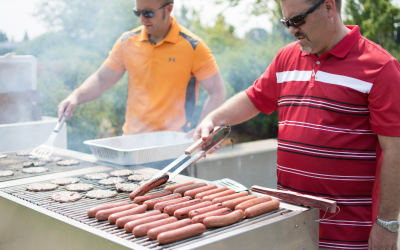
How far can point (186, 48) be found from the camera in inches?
156

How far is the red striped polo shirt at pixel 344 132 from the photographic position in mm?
2080

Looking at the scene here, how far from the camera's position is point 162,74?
3916 mm

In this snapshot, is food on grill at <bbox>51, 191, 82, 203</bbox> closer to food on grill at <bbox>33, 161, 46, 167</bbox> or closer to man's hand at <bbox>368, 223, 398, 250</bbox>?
food on grill at <bbox>33, 161, 46, 167</bbox>

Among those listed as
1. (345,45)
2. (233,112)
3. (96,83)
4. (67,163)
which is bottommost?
(67,163)

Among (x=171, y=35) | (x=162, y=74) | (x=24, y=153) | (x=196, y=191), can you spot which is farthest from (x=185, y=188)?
(x=171, y=35)

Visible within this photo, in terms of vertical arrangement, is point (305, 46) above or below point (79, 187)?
above

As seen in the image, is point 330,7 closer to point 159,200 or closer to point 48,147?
point 159,200

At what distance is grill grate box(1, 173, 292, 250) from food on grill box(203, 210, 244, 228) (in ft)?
0.07

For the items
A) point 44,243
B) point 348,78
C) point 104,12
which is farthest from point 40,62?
point 348,78

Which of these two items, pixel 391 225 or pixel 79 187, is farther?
pixel 79 187

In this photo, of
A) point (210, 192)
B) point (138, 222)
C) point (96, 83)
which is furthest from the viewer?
point (96, 83)

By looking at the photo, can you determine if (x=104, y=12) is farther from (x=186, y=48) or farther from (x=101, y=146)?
(x=101, y=146)

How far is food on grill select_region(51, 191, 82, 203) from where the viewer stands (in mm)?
2202

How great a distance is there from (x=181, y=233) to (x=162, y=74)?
2.53 m
